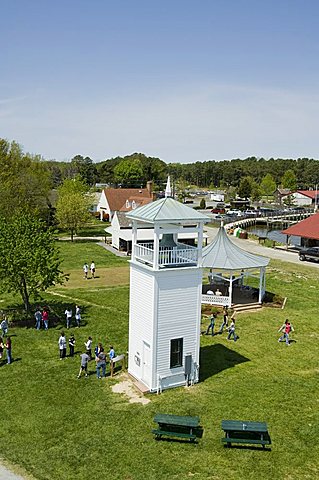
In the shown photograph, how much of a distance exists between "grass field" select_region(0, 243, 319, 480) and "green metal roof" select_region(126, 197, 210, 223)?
6.23 m

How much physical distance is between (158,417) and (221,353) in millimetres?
7528

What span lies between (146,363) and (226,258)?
13.3m

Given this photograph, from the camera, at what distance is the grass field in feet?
42.3

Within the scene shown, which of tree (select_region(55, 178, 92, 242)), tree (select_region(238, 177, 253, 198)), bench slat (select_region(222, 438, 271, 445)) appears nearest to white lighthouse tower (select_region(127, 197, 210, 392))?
bench slat (select_region(222, 438, 271, 445))

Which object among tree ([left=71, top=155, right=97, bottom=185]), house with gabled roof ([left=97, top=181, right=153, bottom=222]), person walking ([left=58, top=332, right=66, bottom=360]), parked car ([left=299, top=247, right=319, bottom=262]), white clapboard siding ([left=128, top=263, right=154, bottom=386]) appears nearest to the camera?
white clapboard siding ([left=128, top=263, right=154, bottom=386])

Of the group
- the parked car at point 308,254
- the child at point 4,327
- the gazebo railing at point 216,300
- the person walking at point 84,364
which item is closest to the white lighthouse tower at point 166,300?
the person walking at point 84,364

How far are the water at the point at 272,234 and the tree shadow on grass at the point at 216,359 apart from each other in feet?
121

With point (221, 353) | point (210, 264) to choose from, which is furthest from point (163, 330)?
point (210, 264)

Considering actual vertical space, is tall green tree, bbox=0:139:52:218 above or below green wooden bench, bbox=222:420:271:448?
above

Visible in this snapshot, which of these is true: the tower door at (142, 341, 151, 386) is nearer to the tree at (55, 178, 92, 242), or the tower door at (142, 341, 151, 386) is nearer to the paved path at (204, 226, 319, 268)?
the paved path at (204, 226, 319, 268)

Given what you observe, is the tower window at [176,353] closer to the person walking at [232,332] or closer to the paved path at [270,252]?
the person walking at [232,332]

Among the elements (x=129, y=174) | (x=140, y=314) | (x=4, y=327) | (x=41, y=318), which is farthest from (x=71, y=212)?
(x=129, y=174)

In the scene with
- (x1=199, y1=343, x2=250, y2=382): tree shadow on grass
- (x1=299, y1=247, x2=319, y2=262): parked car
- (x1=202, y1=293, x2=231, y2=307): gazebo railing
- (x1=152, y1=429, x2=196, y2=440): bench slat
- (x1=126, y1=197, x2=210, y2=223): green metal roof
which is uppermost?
(x1=126, y1=197, x2=210, y2=223): green metal roof

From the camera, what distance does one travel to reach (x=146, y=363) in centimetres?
1753
